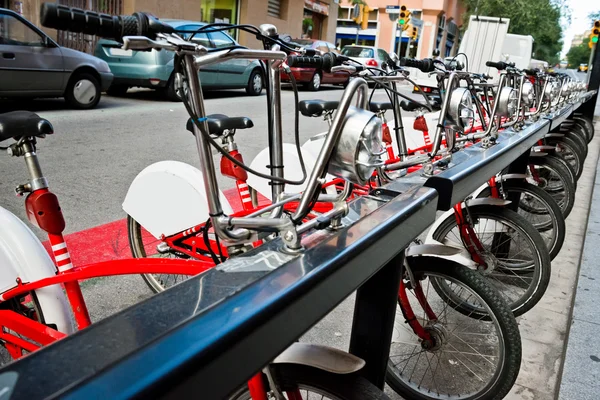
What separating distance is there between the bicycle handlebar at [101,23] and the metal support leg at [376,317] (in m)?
0.98


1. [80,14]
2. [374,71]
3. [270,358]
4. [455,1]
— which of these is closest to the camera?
[270,358]

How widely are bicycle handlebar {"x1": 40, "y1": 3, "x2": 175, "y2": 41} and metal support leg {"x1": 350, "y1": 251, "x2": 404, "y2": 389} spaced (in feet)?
3.22

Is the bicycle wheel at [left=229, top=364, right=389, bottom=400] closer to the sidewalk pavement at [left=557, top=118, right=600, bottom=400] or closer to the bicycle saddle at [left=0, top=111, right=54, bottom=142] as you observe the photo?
the bicycle saddle at [left=0, top=111, right=54, bottom=142]

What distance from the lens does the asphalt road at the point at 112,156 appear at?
3486 millimetres

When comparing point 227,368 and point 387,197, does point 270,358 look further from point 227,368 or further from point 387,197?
point 387,197

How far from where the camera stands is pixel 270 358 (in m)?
1.10

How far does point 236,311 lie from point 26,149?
1.43 meters

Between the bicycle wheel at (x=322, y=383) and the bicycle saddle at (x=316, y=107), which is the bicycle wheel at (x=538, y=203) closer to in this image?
the bicycle saddle at (x=316, y=107)

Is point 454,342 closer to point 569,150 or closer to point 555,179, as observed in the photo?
point 555,179

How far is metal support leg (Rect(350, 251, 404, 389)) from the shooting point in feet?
5.97

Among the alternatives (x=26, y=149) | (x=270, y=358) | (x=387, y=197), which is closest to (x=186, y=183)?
(x=26, y=149)

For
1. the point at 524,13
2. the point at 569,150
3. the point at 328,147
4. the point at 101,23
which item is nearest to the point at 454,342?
the point at 328,147

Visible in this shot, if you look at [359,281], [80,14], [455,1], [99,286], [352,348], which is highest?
[455,1]

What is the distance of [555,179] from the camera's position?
5270 millimetres
